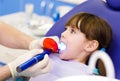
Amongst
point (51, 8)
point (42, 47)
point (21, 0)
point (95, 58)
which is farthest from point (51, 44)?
point (21, 0)

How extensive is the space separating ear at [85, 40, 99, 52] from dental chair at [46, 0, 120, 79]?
0.10 meters

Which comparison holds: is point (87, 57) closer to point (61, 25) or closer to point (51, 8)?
point (61, 25)

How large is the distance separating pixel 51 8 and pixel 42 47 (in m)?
0.97

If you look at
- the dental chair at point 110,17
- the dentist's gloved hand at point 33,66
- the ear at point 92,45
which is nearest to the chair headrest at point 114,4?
the dental chair at point 110,17

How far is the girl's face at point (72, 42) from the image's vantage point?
125 cm

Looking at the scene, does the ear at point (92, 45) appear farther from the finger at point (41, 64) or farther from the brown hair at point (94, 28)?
the finger at point (41, 64)

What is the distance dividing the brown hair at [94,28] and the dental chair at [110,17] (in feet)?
0.15

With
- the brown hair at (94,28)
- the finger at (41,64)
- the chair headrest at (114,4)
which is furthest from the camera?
the chair headrest at (114,4)

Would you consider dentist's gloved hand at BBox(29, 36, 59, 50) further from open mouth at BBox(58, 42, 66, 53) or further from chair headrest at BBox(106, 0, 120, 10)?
chair headrest at BBox(106, 0, 120, 10)

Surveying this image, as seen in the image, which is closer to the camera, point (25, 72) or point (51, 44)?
point (25, 72)

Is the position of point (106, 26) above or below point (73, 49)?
above

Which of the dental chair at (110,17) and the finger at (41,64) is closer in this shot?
the finger at (41,64)

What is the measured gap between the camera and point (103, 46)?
4.17 ft

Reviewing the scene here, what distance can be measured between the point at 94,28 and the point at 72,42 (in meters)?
0.13
